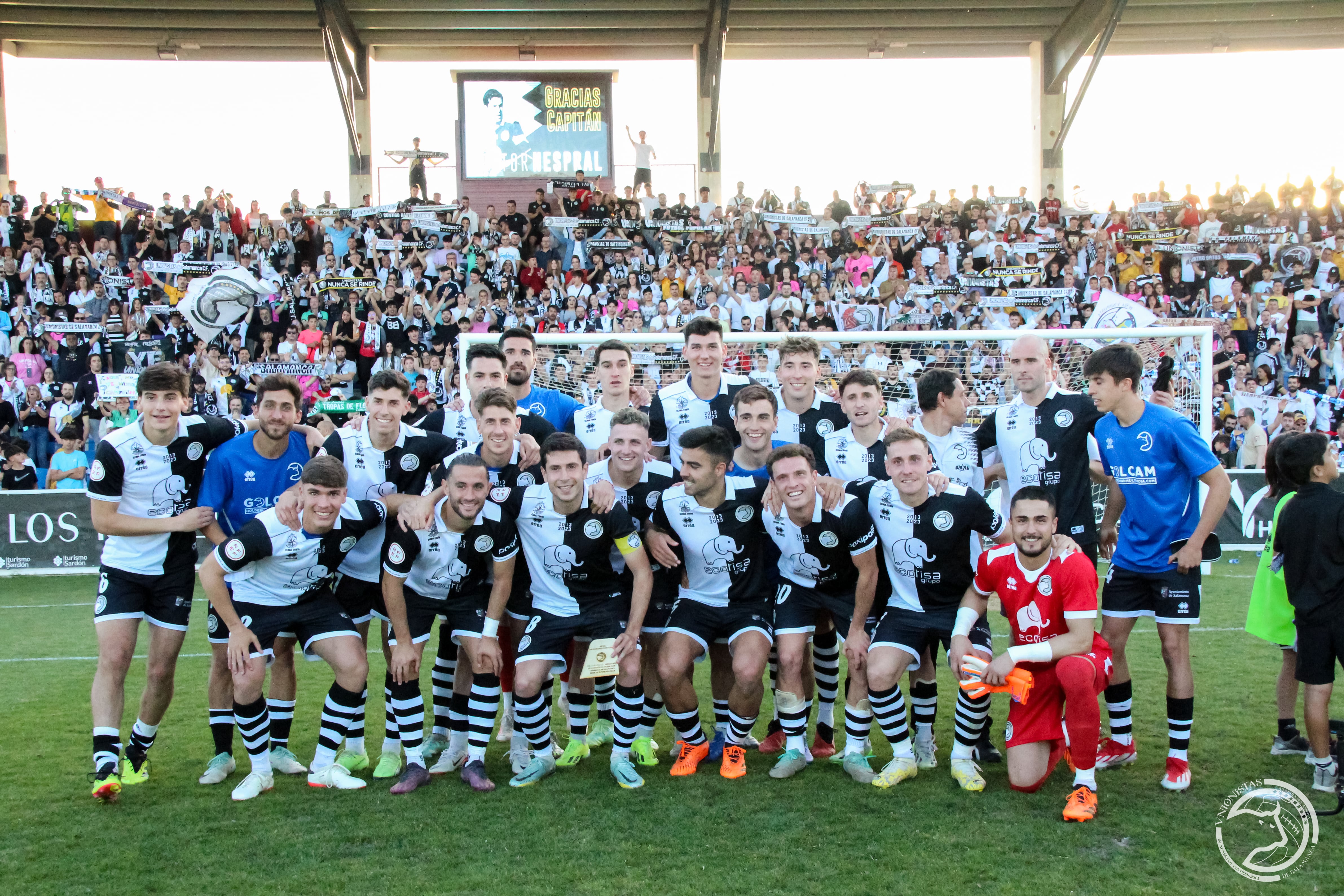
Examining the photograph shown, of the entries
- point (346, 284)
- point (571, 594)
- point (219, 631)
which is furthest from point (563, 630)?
point (346, 284)

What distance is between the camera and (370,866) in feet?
12.6

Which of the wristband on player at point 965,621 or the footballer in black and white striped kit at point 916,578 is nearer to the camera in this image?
the wristband on player at point 965,621

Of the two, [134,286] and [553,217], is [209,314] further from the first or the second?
[553,217]

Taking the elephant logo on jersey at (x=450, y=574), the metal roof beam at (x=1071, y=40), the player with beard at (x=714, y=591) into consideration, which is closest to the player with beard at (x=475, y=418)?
the elephant logo on jersey at (x=450, y=574)

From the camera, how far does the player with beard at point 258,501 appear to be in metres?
5.00

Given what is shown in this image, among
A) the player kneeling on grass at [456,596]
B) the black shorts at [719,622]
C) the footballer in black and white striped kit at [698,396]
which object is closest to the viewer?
the player kneeling on grass at [456,596]

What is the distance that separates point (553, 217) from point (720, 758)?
16023 millimetres

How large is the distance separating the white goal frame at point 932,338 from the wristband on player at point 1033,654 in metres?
3.81

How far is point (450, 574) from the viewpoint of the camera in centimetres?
505

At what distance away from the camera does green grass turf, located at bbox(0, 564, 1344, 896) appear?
3.66 meters

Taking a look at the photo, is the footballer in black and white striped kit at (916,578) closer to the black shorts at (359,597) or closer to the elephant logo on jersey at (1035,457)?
the elephant logo on jersey at (1035,457)

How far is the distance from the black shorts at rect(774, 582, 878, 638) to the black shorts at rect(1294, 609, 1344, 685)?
187cm

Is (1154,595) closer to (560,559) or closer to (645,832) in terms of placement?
(645,832)

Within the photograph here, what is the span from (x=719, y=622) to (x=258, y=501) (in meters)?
2.41
